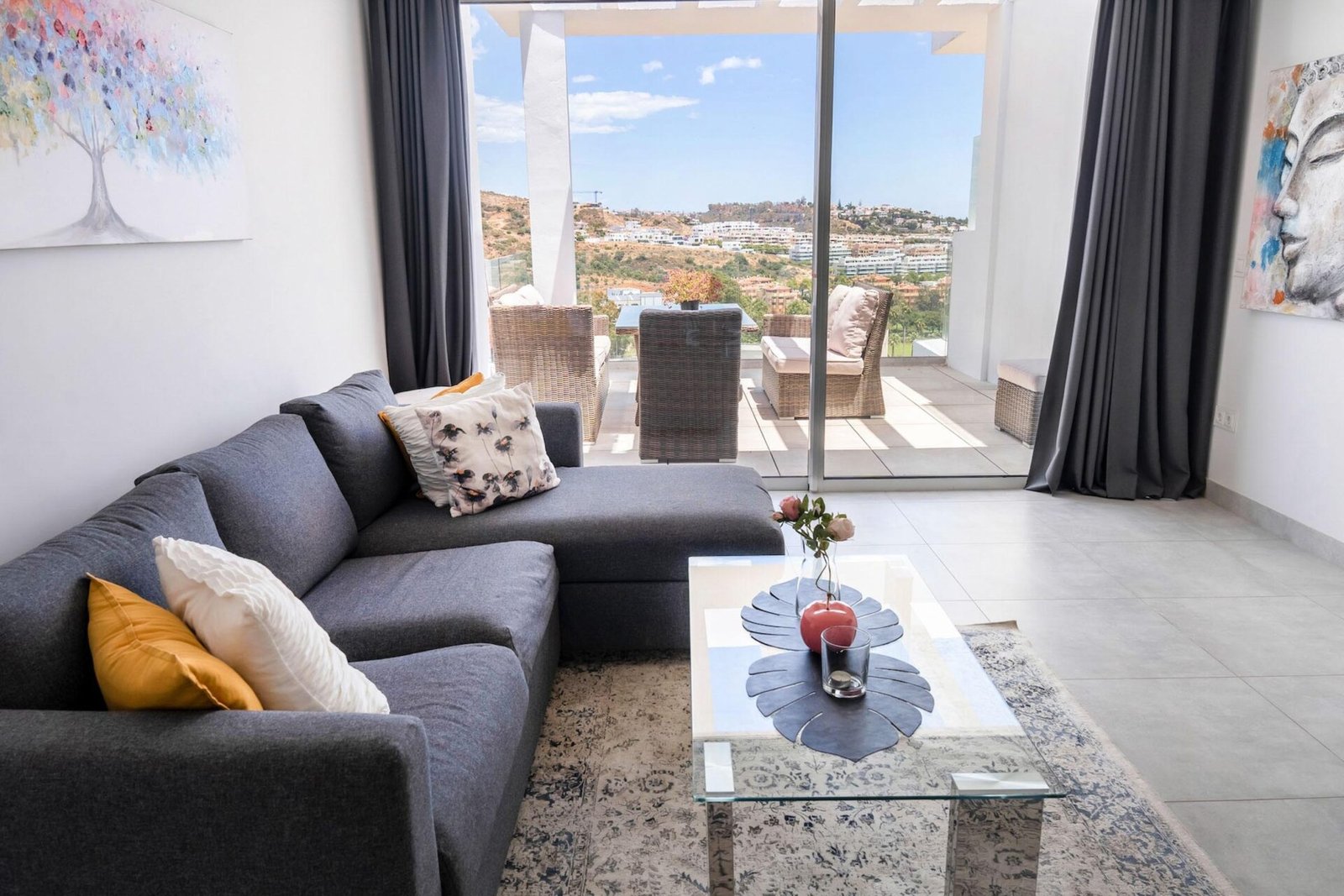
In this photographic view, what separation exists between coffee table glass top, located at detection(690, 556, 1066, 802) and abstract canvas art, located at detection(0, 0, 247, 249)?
5.75ft

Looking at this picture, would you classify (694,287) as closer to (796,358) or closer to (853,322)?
(796,358)

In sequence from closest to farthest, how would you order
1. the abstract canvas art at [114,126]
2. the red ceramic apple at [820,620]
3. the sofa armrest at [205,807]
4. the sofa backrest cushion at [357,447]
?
the sofa armrest at [205,807] < the abstract canvas art at [114,126] < the red ceramic apple at [820,620] < the sofa backrest cushion at [357,447]

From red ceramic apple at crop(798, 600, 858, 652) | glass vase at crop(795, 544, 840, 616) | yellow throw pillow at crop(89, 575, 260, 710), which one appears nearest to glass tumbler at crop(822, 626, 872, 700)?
red ceramic apple at crop(798, 600, 858, 652)

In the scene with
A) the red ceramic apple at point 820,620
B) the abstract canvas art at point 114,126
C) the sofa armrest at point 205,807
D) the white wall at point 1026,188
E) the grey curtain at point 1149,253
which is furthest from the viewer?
the white wall at point 1026,188

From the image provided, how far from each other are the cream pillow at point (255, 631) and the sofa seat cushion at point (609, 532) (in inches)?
48.5

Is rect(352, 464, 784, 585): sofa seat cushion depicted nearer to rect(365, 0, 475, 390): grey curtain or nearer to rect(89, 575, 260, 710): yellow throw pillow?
rect(89, 575, 260, 710): yellow throw pillow

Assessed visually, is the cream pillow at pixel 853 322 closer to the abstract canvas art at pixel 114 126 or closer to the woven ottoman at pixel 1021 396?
the woven ottoman at pixel 1021 396

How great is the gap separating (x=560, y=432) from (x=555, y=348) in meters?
1.14

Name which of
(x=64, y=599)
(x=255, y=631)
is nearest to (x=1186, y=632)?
(x=255, y=631)

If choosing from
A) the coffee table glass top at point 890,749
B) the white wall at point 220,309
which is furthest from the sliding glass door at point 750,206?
the coffee table glass top at point 890,749

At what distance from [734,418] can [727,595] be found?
2.30 meters

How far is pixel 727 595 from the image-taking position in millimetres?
2602

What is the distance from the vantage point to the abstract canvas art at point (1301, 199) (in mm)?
3734

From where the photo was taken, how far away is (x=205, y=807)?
1.45 m
